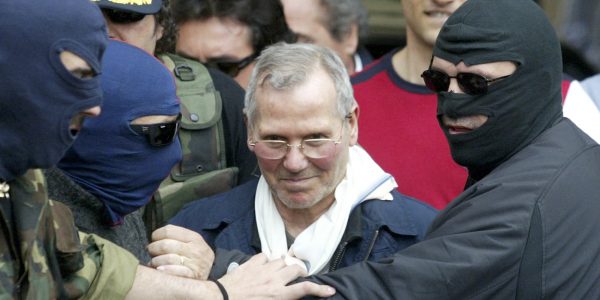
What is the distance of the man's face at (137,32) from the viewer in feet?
15.8

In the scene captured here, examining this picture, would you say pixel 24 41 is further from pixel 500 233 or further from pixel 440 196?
pixel 440 196

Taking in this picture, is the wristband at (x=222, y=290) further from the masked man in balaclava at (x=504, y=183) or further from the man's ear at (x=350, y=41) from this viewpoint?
the man's ear at (x=350, y=41)

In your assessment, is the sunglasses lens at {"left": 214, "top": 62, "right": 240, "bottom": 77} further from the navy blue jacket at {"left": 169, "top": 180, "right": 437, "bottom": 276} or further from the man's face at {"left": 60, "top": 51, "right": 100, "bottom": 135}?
the man's face at {"left": 60, "top": 51, "right": 100, "bottom": 135}

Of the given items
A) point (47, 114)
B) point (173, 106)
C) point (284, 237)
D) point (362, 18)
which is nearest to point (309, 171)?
point (284, 237)

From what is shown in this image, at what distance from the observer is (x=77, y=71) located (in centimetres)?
338

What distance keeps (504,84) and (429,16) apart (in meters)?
1.45

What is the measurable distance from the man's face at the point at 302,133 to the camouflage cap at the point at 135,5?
619mm

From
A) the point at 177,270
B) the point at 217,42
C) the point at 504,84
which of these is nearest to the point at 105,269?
the point at 177,270

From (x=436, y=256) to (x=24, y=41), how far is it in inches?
54.8

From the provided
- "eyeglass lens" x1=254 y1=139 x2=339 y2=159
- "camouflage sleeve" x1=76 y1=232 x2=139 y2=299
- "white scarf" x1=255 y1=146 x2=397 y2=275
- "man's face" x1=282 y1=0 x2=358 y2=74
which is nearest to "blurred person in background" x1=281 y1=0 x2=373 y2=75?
"man's face" x1=282 y1=0 x2=358 y2=74

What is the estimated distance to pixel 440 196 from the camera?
5.10 meters

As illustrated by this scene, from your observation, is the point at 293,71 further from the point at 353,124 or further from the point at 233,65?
the point at 233,65

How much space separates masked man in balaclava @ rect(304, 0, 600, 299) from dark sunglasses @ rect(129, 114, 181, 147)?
0.64 m

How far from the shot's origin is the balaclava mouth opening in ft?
13.0
